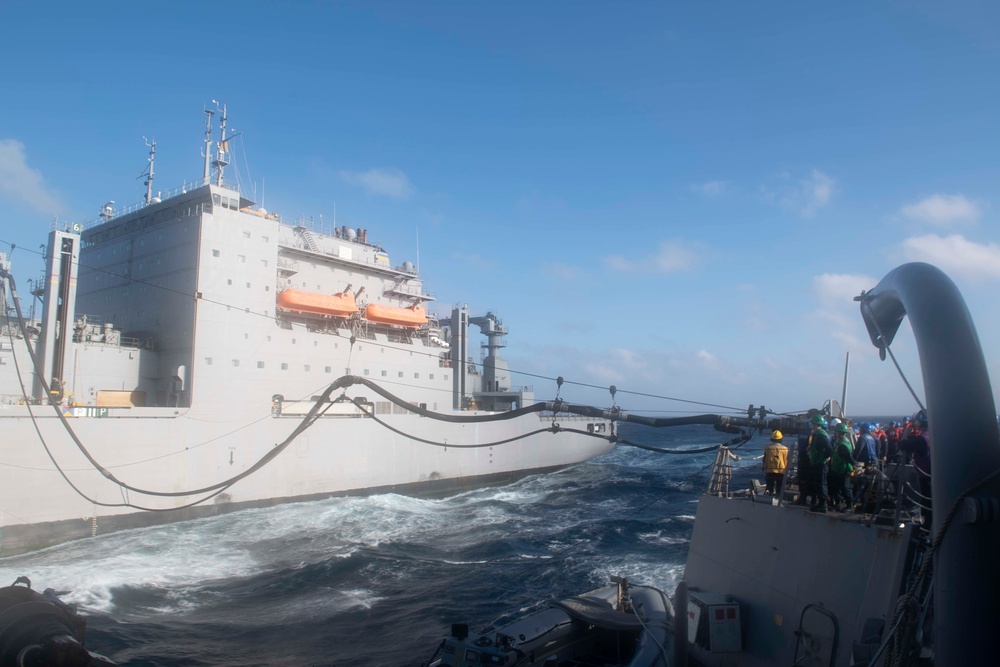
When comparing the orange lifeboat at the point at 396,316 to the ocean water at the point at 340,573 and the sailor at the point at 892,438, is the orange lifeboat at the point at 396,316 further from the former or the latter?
the sailor at the point at 892,438

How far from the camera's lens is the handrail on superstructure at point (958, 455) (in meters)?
3.27

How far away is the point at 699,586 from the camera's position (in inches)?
308

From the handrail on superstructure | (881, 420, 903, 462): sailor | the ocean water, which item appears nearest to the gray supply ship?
the ocean water

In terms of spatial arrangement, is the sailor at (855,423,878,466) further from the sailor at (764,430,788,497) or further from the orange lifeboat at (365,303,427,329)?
the orange lifeboat at (365,303,427,329)

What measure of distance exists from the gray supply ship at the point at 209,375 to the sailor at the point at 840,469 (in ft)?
26.3

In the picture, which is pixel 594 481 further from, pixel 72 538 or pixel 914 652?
pixel 914 652

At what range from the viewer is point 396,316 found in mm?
24703

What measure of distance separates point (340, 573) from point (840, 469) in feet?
37.1

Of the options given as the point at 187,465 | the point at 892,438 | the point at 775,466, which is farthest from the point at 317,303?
the point at 892,438

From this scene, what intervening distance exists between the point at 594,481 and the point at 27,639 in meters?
25.8

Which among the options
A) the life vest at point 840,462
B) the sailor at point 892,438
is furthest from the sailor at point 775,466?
the sailor at point 892,438

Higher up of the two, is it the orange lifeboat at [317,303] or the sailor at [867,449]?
the orange lifeboat at [317,303]

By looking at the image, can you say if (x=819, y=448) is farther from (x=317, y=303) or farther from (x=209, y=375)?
(x=317, y=303)

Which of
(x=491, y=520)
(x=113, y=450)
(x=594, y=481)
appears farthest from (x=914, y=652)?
(x=594, y=481)
